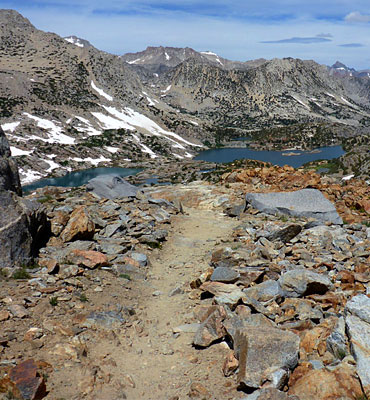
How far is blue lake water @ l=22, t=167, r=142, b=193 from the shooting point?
12262 centimetres

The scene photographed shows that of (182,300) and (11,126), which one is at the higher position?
(182,300)

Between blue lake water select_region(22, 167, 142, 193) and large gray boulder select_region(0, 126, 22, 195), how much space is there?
104 meters

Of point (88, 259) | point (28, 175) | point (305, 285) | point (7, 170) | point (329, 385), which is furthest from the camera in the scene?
point (28, 175)

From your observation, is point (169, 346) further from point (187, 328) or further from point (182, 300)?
point (182, 300)

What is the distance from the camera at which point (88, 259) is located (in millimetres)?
14977

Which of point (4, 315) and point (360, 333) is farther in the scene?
point (4, 315)

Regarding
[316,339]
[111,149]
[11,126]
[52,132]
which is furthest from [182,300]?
[52,132]

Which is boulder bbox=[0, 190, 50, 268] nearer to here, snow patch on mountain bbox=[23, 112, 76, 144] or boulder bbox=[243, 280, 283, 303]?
boulder bbox=[243, 280, 283, 303]

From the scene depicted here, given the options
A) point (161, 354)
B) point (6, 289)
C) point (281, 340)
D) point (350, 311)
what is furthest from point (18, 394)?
point (350, 311)

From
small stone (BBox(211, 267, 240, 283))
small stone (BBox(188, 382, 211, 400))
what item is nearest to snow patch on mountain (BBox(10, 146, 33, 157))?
small stone (BBox(211, 267, 240, 283))

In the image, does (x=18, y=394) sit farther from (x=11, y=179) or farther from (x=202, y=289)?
(x=11, y=179)

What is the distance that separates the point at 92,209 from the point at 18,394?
16453mm

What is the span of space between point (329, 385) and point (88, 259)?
1068 centimetres

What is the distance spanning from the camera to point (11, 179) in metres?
16.7
